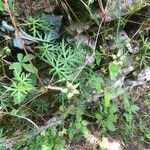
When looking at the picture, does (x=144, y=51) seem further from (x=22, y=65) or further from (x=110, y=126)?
(x=22, y=65)

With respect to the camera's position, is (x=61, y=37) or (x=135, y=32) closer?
(x=61, y=37)

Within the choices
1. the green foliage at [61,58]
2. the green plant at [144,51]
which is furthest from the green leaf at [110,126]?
the green foliage at [61,58]

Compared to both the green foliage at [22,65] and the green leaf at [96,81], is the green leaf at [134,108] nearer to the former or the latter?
the green leaf at [96,81]

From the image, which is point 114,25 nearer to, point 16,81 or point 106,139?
point 16,81

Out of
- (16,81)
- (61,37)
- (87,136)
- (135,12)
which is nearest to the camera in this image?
(16,81)

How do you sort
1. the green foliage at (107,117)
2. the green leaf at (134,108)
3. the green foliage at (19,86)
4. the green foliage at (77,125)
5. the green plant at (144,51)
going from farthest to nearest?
the green leaf at (134,108) < the green foliage at (107,117) < the green foliage at (77,125) < the green plant at (144,51) < the green foliage at (19,86)

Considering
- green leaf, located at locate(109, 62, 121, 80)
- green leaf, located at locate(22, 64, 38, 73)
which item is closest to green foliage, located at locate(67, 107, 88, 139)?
green leaf, located at locate(109, 62, 121, 80)

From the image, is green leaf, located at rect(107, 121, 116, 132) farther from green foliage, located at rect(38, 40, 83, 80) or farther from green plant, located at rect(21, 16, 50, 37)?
green plant, located at rect(21, 16, 50, 37)

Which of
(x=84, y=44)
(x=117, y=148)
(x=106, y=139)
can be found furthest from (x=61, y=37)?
(x=117, y=148)

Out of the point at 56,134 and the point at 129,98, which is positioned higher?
the point at 56,134
